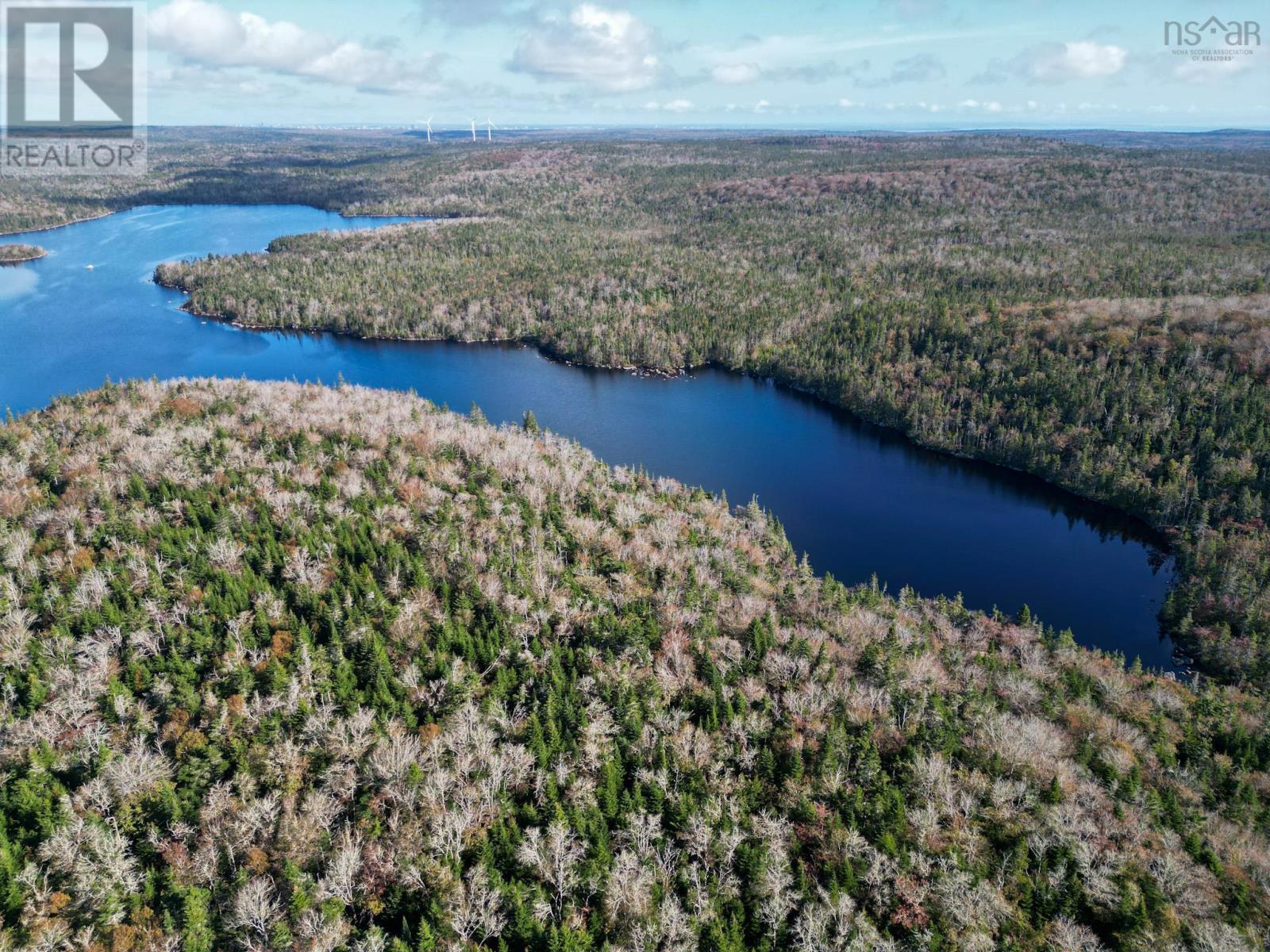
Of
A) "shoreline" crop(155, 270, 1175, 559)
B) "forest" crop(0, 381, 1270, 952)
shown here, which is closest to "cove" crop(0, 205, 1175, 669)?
"shoreline" crop(155, 270, 1175, 559)

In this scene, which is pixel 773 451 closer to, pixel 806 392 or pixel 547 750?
pixel 806 392

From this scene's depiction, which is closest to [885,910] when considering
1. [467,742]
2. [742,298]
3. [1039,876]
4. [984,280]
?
[1039,876]

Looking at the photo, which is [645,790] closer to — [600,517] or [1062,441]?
Answer: [600,517]

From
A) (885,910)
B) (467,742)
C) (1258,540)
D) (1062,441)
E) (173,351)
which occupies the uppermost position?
(173,351)

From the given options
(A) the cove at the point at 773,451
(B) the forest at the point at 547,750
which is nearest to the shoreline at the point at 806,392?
(A) the cove at the point at 773,451

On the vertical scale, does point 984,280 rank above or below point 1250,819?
above

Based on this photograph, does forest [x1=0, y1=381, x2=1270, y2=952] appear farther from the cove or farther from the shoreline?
the shoreline

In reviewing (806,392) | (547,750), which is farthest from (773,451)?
(547,750)

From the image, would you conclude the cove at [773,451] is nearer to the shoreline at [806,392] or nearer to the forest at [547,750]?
the shoreline at [806,392]
